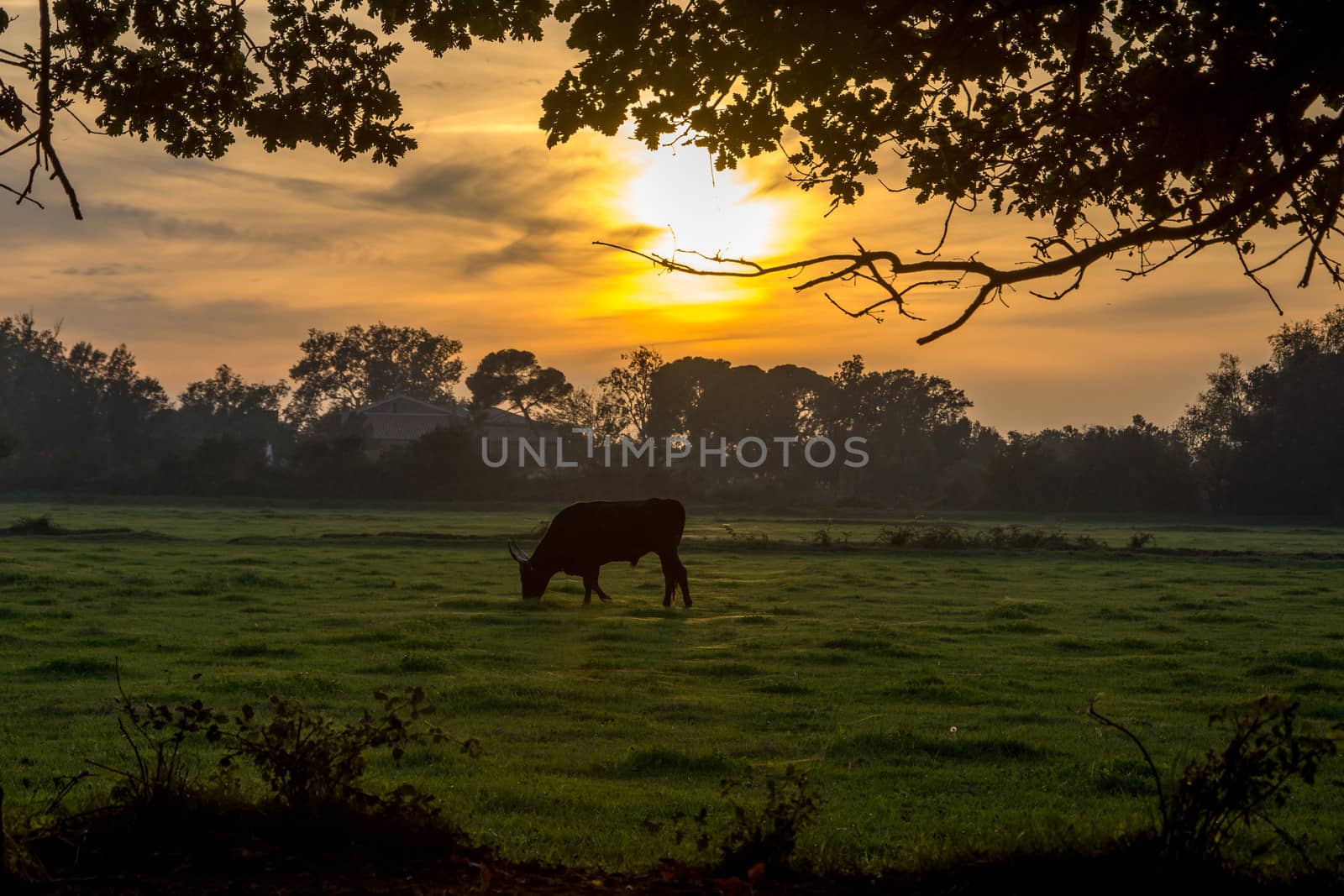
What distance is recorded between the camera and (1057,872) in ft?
18.2

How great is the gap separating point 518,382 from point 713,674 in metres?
84.7

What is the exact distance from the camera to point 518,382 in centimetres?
9788

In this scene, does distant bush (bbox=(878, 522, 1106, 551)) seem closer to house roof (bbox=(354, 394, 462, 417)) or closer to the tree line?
the tree line

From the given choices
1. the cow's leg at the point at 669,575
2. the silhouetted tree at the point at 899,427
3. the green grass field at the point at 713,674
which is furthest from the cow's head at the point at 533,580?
the silhouetted tree at the point at 899,427

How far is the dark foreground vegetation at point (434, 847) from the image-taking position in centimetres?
533

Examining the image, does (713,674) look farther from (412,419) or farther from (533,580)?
(412,419)

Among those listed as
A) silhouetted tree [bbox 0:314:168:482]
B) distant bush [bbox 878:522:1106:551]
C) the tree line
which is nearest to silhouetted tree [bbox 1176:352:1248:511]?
the tree line

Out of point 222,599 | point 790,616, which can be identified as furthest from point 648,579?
point 222,599

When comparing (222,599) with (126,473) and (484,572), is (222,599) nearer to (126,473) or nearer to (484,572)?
(484,572)

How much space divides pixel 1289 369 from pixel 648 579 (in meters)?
64.4

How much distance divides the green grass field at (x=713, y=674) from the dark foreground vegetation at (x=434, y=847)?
19.8 inches

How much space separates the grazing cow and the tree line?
1865 inches

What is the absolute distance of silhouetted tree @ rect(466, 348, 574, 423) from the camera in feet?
318

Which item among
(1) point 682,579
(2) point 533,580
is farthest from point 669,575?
(2) point 533,580
